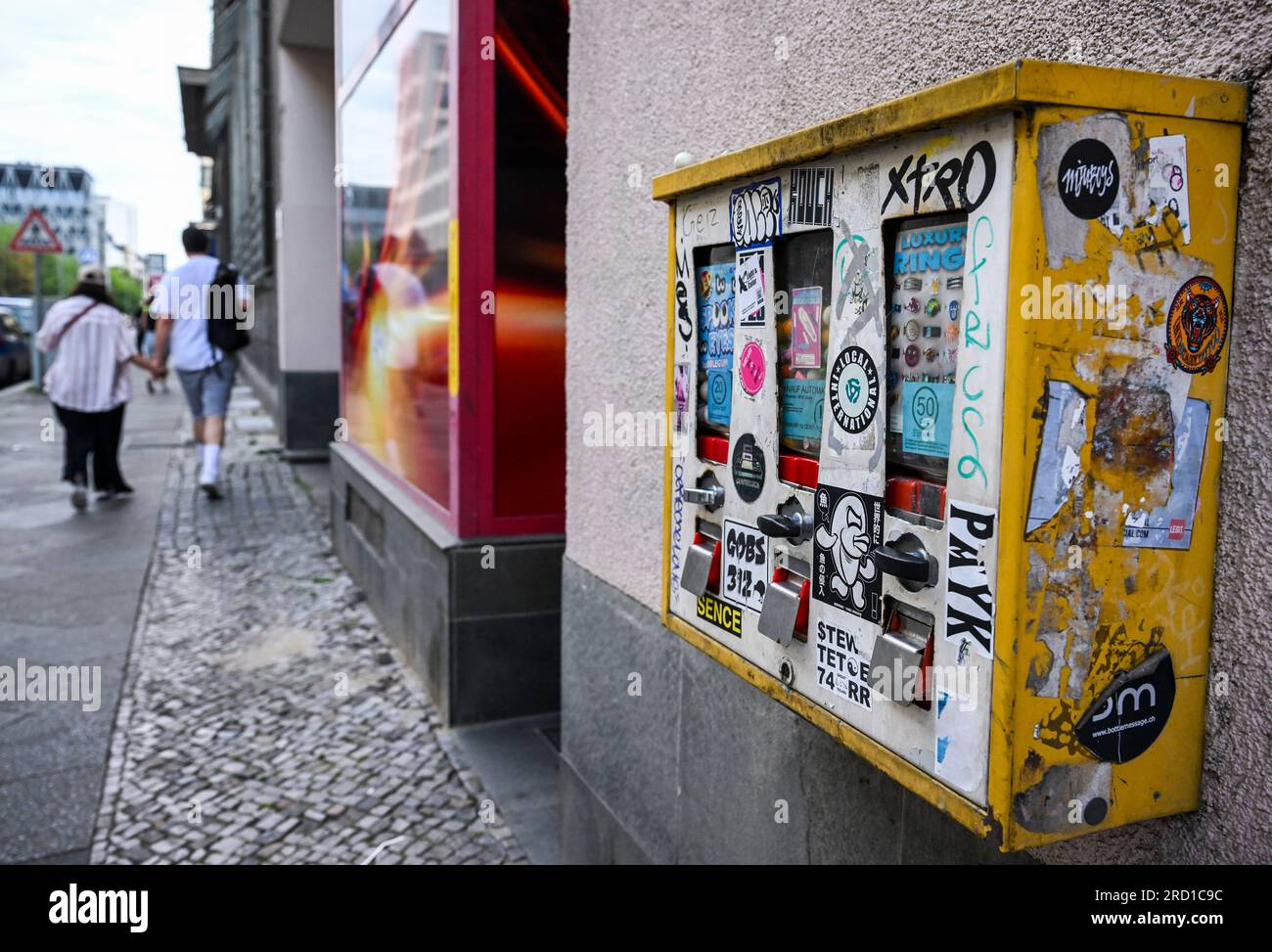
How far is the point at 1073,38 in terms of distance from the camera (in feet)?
4.71

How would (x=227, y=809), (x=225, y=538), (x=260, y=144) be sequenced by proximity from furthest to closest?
1. (x=260, y=144)
2. (x=225, y=538)
3. (x=227, y=809)

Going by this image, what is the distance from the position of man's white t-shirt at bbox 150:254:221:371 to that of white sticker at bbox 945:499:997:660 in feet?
26.6

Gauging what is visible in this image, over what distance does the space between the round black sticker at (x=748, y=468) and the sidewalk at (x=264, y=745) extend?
214cm

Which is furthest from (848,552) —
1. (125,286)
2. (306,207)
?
(125,286)

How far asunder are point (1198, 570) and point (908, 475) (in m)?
0.37

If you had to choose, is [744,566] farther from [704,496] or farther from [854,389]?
[854,389]

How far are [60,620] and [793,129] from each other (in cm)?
528

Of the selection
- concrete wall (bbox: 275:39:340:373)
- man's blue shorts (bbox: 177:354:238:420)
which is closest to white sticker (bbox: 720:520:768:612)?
man's blue shorts (bbox: 177:354:238:420)

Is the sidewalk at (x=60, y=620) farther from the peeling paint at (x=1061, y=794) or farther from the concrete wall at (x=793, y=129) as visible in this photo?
the peeling paint at (x=1061, y=794)

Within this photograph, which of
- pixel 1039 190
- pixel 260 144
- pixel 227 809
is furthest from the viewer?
pixel 260 144

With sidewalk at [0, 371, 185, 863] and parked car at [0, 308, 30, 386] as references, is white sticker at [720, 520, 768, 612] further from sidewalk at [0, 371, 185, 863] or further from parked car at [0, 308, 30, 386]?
parked car at [0, 308, 30, 386]

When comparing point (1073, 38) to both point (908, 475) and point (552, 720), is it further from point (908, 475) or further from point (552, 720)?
point (552, 720)
